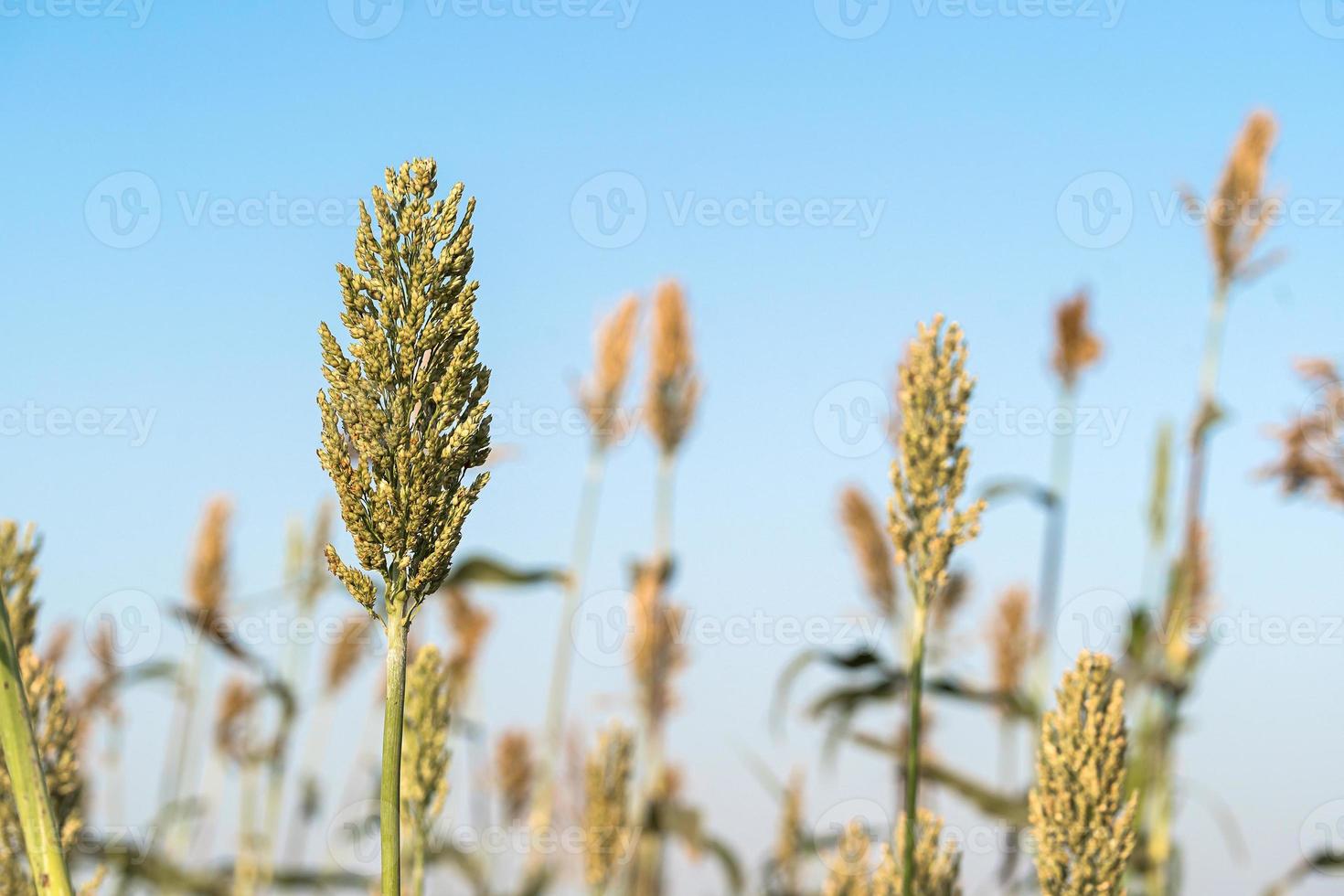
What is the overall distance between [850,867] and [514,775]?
3.53 metres

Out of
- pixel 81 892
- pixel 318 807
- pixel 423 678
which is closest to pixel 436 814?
pixel 423 678

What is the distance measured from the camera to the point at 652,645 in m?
8.05

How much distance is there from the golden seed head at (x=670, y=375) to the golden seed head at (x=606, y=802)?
3.35 metres

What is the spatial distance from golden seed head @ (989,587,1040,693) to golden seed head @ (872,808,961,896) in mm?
5197

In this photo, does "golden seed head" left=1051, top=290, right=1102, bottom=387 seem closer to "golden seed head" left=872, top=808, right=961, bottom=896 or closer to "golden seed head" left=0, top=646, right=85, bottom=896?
"golden seed head" left=872, top=808, right=961, bottom=896

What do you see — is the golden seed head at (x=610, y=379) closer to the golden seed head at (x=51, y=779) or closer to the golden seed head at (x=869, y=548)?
the golden seed head at (x=869, y=548)

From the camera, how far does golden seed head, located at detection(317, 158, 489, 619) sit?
203 centimetres

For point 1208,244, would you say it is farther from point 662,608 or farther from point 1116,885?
point 1116,885

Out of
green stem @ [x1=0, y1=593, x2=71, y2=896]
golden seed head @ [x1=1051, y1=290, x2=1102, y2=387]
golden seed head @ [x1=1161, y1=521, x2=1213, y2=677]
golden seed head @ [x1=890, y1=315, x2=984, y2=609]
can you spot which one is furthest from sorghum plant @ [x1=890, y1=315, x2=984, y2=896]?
golden seed head @ [x1=1051, y1=290, x2=1102, y2=387]

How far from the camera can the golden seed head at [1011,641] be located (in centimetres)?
905

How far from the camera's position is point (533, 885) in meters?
7.24

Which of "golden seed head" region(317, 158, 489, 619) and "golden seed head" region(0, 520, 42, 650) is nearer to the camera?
"golden seed head" region(317, 158, 489, 619)

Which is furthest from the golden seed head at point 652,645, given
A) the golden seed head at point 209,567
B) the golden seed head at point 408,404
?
the golden seed head at point 408,404

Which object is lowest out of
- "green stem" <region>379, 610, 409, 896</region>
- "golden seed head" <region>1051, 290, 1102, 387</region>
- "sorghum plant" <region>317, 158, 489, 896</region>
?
"green stem" <region>379, 610, 409, 896</region>
